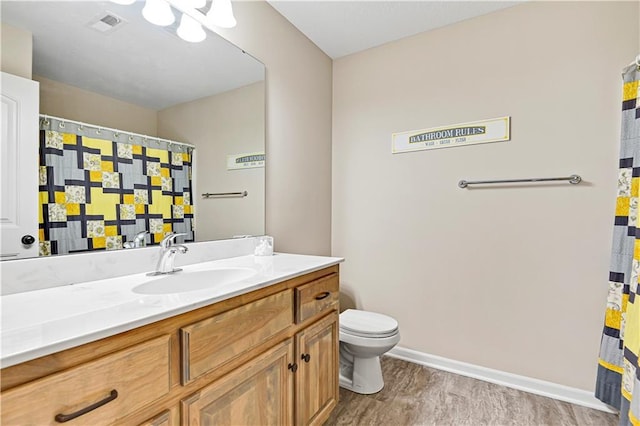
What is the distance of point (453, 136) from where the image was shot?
6.98 feet

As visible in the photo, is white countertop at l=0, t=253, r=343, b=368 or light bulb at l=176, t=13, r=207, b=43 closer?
→ white countertop at l=0, t=253, r=343, b=368

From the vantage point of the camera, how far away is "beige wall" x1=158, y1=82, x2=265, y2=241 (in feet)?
5.05

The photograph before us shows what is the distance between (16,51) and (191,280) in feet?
3.11

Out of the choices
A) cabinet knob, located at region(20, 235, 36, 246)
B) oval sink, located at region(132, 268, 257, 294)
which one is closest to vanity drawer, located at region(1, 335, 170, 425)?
oval sink, located at region(132, 268, 257, 294)

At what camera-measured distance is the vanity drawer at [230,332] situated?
33.8 inches

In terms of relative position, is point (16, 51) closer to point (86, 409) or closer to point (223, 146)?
point (223, 146)

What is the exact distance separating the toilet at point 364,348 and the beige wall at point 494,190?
48 cm

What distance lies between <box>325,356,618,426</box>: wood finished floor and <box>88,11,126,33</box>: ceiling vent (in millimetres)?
2029

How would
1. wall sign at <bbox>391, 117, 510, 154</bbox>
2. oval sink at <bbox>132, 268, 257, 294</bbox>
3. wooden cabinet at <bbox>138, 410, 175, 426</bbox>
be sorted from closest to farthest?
wooden cabinet at <bbox>138, 410, 175, 426</bbox> → oval sink at <bbox>132, 268, 257, 294</bbox> → wall sign at <bbox>391, 117, 510, 154</bbox>

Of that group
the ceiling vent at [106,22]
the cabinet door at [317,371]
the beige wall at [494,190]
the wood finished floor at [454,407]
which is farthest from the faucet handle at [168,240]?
the beige wall at [494,190]

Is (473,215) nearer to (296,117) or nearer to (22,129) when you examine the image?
(296,117)

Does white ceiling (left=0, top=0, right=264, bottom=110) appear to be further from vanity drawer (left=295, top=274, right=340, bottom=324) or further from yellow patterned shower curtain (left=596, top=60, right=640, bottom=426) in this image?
yellow patterned shower curtain (left=596, top=60, right=640, bottom=426)

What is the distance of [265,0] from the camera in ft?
6.33

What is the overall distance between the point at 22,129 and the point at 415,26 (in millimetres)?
2238
